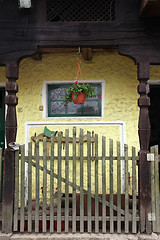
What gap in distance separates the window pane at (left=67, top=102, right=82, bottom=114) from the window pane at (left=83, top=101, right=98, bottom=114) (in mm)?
112

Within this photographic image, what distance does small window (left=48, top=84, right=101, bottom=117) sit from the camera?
5097mm

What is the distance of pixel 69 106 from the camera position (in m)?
5.12

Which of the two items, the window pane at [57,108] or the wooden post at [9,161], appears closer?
the wooden post at [9,161]

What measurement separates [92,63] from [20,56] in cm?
183

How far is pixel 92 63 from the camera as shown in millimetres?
5070

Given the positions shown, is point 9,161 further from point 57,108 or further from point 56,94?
point 56,94

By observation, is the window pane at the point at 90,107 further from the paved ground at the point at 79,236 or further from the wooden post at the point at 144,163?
the paved ground at the point at 79,236

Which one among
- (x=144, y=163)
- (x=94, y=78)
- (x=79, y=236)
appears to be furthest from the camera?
(x=94, y=78)

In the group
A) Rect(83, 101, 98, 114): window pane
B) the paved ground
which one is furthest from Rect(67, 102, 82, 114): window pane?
the paved ground

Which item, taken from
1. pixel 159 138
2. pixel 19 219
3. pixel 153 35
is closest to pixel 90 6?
pixel 153 35

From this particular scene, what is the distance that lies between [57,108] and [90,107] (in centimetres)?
74

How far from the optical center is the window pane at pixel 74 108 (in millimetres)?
5113

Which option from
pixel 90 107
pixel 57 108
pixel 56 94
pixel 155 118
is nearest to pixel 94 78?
pixel 90 107

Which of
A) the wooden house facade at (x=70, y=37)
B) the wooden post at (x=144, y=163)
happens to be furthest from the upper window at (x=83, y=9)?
the wooden post at (x=144, y=163)
